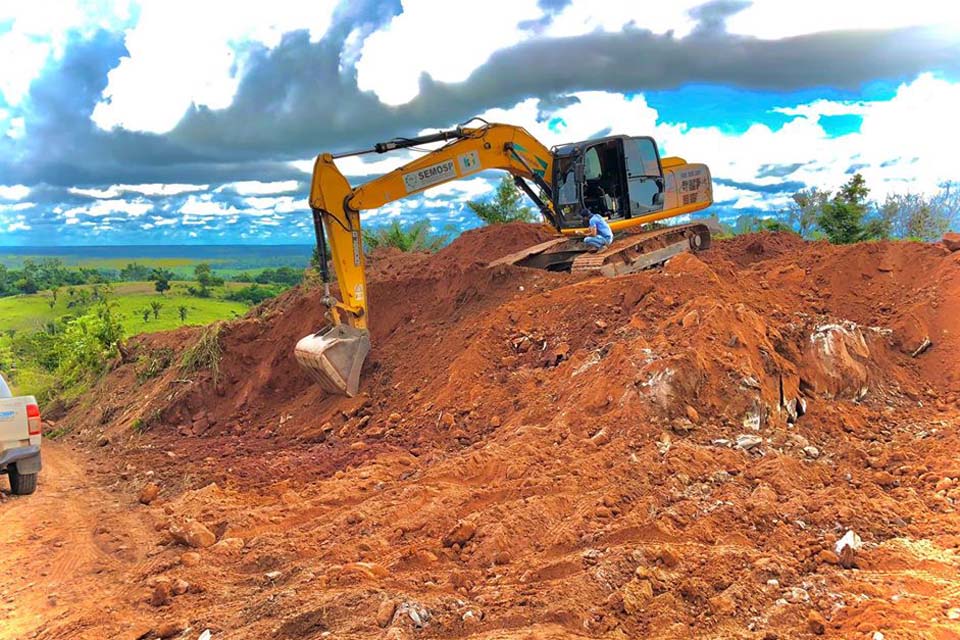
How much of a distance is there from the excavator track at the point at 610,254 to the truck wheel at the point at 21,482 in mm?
7067

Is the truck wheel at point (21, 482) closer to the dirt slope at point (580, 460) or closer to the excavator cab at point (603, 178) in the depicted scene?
the dirt slope at point (580, 460)

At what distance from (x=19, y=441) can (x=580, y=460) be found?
237 inches

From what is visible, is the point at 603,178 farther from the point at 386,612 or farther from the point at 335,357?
the point at 386,612

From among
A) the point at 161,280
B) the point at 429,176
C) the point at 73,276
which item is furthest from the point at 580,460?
the point at 73,276

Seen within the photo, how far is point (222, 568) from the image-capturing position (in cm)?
511

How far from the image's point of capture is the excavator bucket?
9.05 m

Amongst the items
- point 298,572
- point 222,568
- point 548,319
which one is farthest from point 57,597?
point 548,319

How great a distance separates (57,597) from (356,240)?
219 inches

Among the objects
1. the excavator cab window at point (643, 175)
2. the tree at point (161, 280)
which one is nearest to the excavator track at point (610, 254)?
the excavator cab window at point (643, 175)

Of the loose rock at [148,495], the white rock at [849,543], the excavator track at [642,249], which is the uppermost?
the excavator track at [642,249]

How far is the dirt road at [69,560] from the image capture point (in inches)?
181

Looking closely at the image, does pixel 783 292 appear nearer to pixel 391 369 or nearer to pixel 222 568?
pixel 391 369

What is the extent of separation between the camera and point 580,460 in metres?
5.93

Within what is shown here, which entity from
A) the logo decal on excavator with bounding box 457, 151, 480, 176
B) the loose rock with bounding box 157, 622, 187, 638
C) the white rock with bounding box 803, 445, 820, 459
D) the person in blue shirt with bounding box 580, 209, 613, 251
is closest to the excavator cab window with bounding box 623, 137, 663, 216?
the person in blue shirt with bounding box 580, 209, 613, 251
